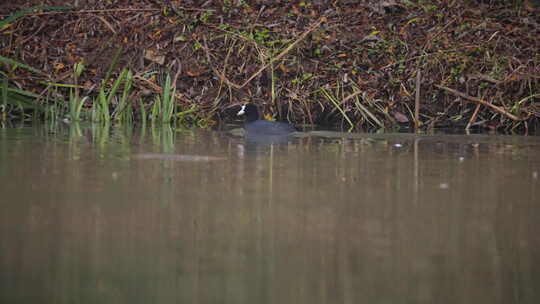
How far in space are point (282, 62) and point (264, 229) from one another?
685 cm

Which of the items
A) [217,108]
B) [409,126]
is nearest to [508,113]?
[409,126]

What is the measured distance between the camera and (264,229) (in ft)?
11.0

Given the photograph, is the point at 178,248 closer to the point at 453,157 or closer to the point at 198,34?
the point at 453,157

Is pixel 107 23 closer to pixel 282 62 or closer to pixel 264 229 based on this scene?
pixel 282 62

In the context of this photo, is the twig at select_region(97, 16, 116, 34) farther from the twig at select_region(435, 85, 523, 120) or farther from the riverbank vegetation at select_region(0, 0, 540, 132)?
the twig at select_region(435, 85, 523, 120)

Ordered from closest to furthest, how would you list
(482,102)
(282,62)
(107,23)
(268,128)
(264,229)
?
(264,229), (268,128), (482,102), (282,62), (107,23)

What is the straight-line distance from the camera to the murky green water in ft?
8.50

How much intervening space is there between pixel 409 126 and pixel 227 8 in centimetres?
306

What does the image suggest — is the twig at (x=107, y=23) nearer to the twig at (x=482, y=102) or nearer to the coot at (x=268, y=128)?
the coot at (x=268, y=128)

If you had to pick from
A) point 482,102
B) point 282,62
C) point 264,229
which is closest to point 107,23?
point 282,62

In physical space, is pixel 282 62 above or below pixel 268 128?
above

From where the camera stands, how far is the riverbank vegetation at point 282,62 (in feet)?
31.1

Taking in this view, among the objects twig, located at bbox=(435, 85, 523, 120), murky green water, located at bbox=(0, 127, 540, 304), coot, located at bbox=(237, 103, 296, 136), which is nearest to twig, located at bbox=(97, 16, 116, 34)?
coot, located at bbox=(237, 103, 296, 136)

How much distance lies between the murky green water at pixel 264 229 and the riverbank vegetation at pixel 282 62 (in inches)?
148
